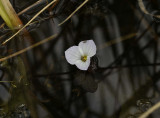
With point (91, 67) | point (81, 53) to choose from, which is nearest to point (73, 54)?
point (81, 53)

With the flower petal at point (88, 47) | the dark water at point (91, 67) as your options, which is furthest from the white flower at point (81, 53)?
the dark water at point (91, 67)

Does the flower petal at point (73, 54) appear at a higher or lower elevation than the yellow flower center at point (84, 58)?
higher

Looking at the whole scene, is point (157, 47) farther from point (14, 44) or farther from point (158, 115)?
point (14, 44)

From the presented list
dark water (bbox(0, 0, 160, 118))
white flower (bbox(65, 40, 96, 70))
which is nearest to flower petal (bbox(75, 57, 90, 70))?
white flower (bbox(65, 40, 96, 70))

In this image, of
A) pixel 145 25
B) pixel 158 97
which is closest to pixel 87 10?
pixel 145 25

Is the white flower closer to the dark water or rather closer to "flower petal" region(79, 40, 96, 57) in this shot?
"flower petal" region(79, 40, 96, 57)

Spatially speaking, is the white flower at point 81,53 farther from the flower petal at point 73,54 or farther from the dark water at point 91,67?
the dark water at point 91,67

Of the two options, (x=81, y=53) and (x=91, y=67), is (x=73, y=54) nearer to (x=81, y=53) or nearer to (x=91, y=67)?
(x=81, y=53)
